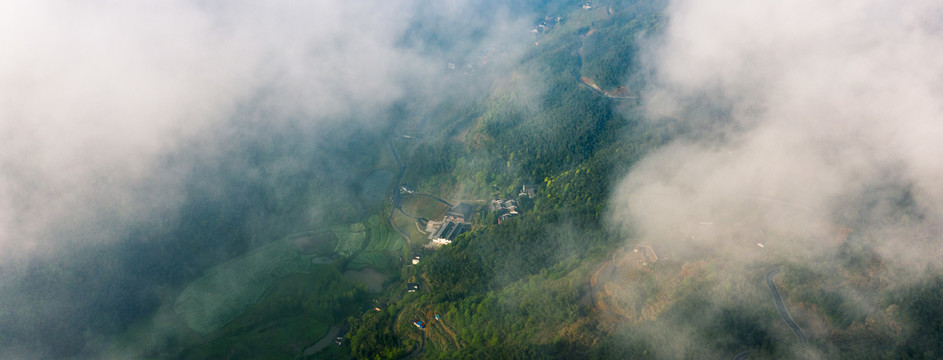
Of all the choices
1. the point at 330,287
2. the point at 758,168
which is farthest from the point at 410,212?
the point at 758,168

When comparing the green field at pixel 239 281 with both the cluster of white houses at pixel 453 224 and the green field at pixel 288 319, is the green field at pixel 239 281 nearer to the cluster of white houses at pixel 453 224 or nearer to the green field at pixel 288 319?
the green field at pixel 288 319

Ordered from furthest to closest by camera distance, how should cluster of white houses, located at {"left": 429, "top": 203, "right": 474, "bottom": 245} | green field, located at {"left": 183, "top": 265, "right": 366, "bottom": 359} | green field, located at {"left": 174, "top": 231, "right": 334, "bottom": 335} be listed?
cluster of white houses, located at {"left": 429, "top": 203, "right": 474, "bottom": 245}
green field, located at {"left": 174, "top": 231, "right": 334, "bottom": 335}
green field, located at {"left": 183, "top": 265, "right": 366, "bottom": 359}

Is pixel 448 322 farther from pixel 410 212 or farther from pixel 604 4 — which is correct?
pixel 604 4

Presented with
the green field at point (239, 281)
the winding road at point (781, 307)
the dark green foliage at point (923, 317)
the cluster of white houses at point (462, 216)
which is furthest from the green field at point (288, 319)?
the dark green foliage at point (923, 317)

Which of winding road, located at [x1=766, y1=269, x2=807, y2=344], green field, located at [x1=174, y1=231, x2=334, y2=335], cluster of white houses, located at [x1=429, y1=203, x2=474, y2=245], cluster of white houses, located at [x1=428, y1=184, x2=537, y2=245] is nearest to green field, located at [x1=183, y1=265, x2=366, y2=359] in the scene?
green field, located at [x1=174, y1=231, x2=334, y2=335]

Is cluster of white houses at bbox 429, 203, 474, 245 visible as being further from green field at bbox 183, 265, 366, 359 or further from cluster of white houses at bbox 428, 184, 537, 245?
green field at bbox 183, 265, 366, 359

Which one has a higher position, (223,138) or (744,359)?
Result: (223,138)

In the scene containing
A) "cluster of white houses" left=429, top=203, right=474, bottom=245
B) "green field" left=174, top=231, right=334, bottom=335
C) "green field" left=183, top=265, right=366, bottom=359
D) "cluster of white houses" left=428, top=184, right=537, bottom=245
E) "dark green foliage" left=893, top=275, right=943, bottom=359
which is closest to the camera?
"dark green foliage" left=893, top=275, right=943, bottom=359

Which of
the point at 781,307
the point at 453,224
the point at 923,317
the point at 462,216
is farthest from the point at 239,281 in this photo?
the point at 923,317

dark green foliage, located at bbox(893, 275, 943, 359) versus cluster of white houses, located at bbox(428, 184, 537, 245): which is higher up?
cluster of white houses, located at bbox(428, 184, 537, 245)
